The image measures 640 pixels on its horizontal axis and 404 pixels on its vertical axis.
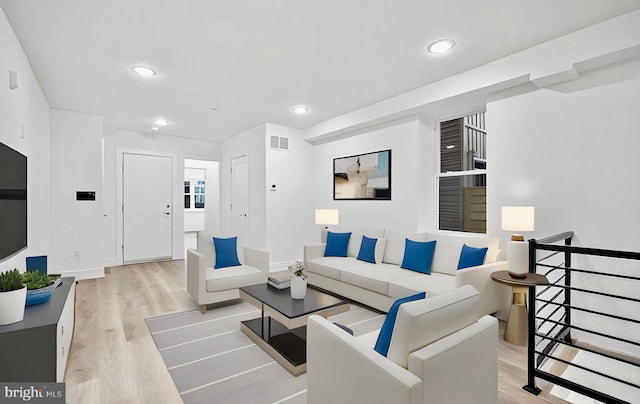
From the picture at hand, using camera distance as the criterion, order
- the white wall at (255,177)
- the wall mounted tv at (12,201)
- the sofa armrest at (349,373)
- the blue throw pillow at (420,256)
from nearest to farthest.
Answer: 1. the sofa armrest at (349,373)
2. the wall mounted tv at (12,201)
3. the blue throw pillow at (420,256)
4. the white wall at (255,177)

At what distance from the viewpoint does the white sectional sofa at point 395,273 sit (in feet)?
9.64

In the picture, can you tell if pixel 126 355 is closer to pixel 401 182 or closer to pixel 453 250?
pixel 453 250

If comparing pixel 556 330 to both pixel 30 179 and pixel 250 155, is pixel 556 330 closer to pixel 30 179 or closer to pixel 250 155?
pixel 250 155

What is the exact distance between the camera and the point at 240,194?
6391 millimetres

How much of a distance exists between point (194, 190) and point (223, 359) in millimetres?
8438

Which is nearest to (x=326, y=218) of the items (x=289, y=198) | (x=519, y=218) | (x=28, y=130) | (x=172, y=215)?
(x=289, y=198)

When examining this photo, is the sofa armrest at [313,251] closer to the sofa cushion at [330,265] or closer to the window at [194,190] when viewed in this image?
the sofa cushion at [330,265]

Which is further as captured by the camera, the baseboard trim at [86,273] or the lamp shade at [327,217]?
the lamp shade at [327,217]

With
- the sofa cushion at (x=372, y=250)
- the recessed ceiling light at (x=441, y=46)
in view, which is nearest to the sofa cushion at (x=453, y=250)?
the sofa cushion at (x=372, y=250)

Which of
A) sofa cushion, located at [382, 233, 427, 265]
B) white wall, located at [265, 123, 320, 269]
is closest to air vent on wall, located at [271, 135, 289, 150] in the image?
white wall, located at [265, 123, 320, 269]

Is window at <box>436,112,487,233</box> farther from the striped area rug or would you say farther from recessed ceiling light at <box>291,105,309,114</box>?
recessed ceiling light at <box>291,105,309,114</box>

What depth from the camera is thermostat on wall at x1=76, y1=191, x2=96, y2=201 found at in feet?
15.9

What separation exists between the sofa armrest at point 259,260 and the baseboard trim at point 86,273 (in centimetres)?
281

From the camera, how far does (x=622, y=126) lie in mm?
2557
